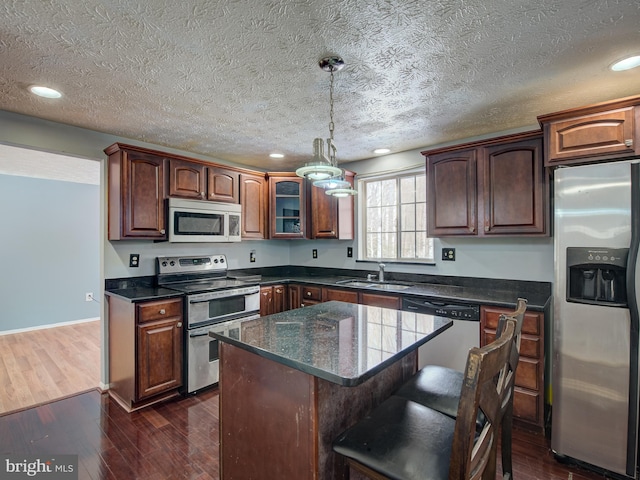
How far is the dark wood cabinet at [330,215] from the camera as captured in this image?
388 cm

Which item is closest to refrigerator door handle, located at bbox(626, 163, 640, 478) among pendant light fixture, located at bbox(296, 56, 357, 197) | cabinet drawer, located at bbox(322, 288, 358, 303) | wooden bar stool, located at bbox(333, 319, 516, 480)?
wooden bar stool, located at bbox(333, 319, 516, 480)

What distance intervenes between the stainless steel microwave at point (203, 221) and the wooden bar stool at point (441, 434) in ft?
8.35

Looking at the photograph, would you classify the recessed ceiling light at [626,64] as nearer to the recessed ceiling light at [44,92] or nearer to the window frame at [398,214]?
the window frame at [398,214]

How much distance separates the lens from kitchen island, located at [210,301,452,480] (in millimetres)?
1230

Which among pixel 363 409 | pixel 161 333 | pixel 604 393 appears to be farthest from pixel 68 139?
pixel 604 393

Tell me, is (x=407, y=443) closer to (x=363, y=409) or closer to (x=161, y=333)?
(x=363, y=409)

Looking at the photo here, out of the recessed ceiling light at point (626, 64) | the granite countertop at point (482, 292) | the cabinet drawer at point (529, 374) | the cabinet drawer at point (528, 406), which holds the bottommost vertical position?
the cabinet drawer at point (528, 406)

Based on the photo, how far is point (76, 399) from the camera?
2.81 m

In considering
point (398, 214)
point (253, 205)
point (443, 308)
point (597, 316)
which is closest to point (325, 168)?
point (443, 308)

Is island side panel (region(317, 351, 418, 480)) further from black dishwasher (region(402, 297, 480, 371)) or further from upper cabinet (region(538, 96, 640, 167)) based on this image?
upper cabinet (region(538, 96, 640, 167))

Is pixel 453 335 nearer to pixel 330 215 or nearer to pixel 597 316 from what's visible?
pixel 597 316

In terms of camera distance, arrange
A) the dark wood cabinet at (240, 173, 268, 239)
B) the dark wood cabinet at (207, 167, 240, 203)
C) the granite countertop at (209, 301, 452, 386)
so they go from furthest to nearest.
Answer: the dark wood cabinet at (240, 173, 268, 239) < the dark wood cabinet at (207, 167, 240, 203) < the granite countertop at (209, 301, 452, 386)

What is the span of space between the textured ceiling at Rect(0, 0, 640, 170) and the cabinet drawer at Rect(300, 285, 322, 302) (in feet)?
5.66

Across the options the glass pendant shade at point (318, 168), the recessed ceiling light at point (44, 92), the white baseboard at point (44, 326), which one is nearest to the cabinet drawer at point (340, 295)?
the glass pendant shade at point (318, 168)
